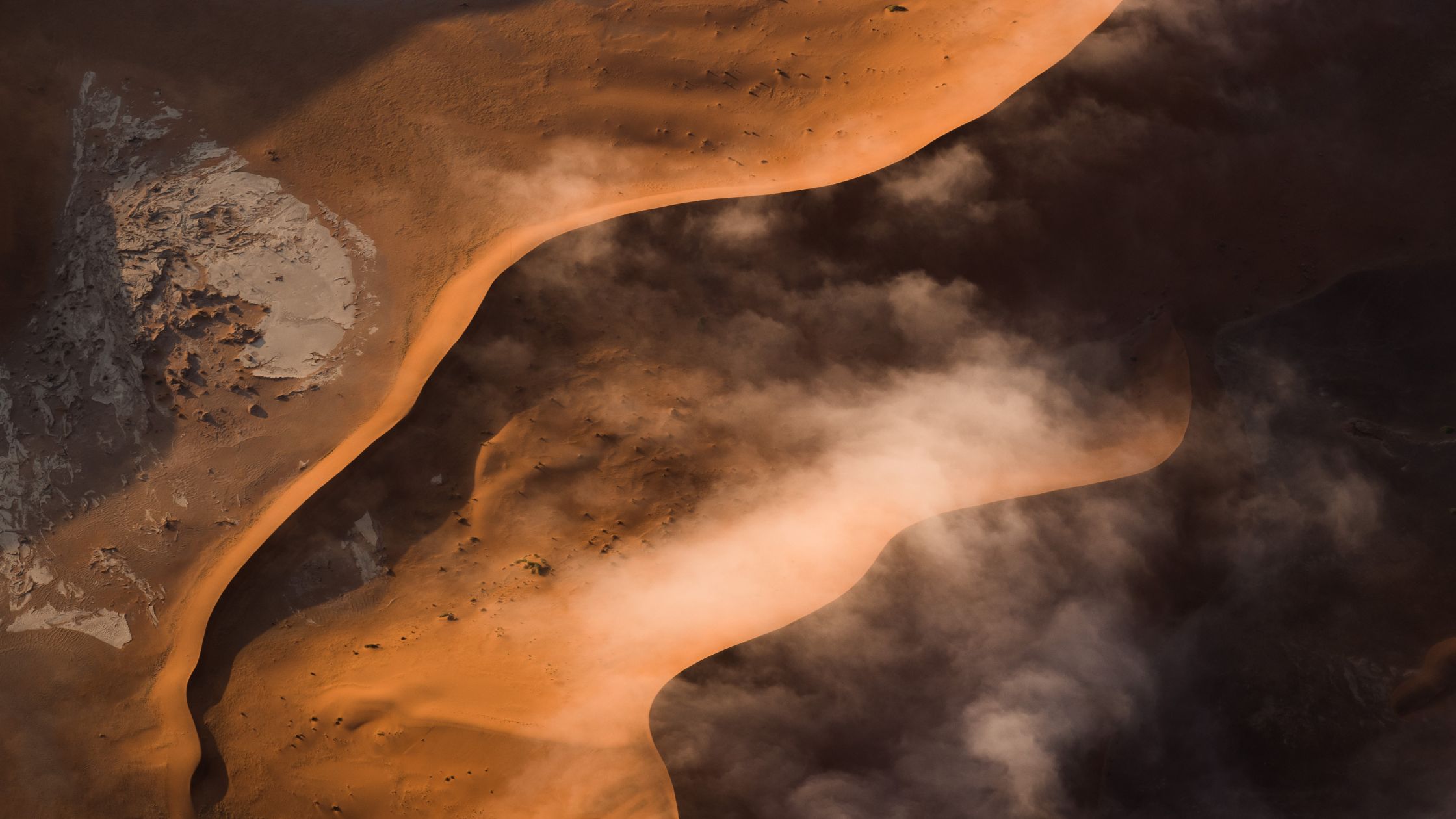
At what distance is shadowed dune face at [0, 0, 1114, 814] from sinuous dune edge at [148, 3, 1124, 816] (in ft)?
0.10

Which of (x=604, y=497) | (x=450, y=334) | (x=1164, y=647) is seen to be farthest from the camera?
(x=450, y=334)

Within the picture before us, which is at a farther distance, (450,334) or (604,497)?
(450,334)

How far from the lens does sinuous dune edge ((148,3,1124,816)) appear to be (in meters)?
7.18

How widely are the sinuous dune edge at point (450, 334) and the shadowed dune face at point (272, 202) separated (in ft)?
0.10

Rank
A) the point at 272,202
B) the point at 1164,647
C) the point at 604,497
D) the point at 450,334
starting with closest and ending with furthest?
the point at 1164,647 → the point at 604,497 → the point at 450,334 → the point at 272,202

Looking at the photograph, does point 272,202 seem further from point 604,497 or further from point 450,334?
point 604,497

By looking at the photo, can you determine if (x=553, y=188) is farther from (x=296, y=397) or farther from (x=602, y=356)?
(x=296, y=397)

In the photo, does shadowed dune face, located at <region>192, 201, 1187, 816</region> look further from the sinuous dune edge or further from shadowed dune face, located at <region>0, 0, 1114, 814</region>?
shadowed dune face, located at <region>0, 0, 1114, 814</region>

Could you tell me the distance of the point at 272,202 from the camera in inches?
298

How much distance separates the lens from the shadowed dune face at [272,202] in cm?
725

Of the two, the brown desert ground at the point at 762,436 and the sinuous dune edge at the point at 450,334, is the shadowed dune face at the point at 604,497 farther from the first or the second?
the sinuous dune edge at the point at 450,334

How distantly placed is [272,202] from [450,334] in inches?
92.9

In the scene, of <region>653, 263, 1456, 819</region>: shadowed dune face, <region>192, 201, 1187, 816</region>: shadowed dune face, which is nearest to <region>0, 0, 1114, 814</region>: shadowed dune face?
<region>192, 201, 1187, 816</region>: shadowed dune face

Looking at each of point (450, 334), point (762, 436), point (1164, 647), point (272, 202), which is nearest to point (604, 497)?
point (762, 436)
